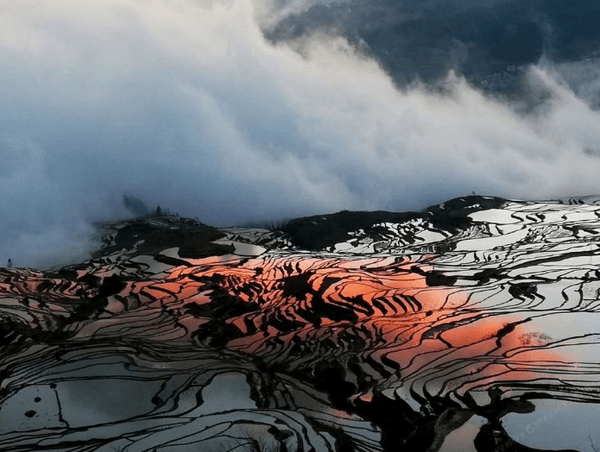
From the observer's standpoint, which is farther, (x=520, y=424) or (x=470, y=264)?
(x=470, y=264)

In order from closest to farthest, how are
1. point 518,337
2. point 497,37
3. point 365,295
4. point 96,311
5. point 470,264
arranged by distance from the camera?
point 518,337 < point 96,311 < point 365,295 < point 470,264 < point 497,37

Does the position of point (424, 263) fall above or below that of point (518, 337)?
above

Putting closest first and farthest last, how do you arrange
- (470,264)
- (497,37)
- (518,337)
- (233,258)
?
(518,337) < (470,264) < (233,258) < (497,37)

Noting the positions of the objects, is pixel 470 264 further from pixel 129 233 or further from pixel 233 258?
pixel 129 233

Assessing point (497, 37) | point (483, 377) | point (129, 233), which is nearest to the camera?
point (483, 377)

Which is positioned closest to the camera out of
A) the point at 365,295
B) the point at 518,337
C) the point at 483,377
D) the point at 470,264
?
the point at 483,377

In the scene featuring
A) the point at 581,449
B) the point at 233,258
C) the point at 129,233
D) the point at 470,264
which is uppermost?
the point at 129,233

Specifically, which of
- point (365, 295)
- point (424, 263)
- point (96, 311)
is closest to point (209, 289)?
point (96, 311)

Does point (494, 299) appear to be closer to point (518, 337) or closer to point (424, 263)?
point (518, 337)

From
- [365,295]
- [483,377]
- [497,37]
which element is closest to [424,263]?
[365,295]
